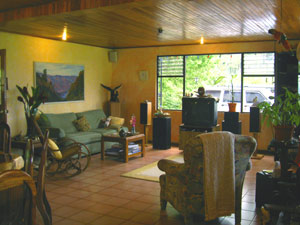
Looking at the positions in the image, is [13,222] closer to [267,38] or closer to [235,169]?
[235,169]

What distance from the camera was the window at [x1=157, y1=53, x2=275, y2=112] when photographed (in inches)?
312

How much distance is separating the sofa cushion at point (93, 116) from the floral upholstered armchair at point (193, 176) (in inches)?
182

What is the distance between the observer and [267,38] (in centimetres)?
739

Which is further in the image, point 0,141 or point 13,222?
point 0,141

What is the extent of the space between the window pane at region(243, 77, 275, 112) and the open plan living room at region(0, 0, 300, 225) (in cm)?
2

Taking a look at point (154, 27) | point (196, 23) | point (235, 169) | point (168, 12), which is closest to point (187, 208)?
point (235, 169)

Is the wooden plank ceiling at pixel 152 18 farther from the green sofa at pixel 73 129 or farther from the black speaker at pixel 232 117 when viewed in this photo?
the green sofa at pixel 73 129

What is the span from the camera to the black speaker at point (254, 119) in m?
7.31

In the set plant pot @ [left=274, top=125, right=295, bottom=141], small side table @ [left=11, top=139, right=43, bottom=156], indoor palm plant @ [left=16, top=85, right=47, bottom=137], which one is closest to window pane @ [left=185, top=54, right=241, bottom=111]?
indoor palm plant @ [left=16, top=85, right=47, bottom=137]

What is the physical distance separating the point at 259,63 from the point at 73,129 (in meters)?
4.45

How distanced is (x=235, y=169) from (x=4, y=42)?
5088 millimetres

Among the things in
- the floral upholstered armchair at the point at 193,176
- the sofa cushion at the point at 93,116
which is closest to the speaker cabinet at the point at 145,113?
the sofa cushion at the point at 93,116

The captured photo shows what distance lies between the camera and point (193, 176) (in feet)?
11.4

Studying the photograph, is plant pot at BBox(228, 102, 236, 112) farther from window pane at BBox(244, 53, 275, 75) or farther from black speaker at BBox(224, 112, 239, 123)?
window pane at BBox(244, 53, 275, 75)
